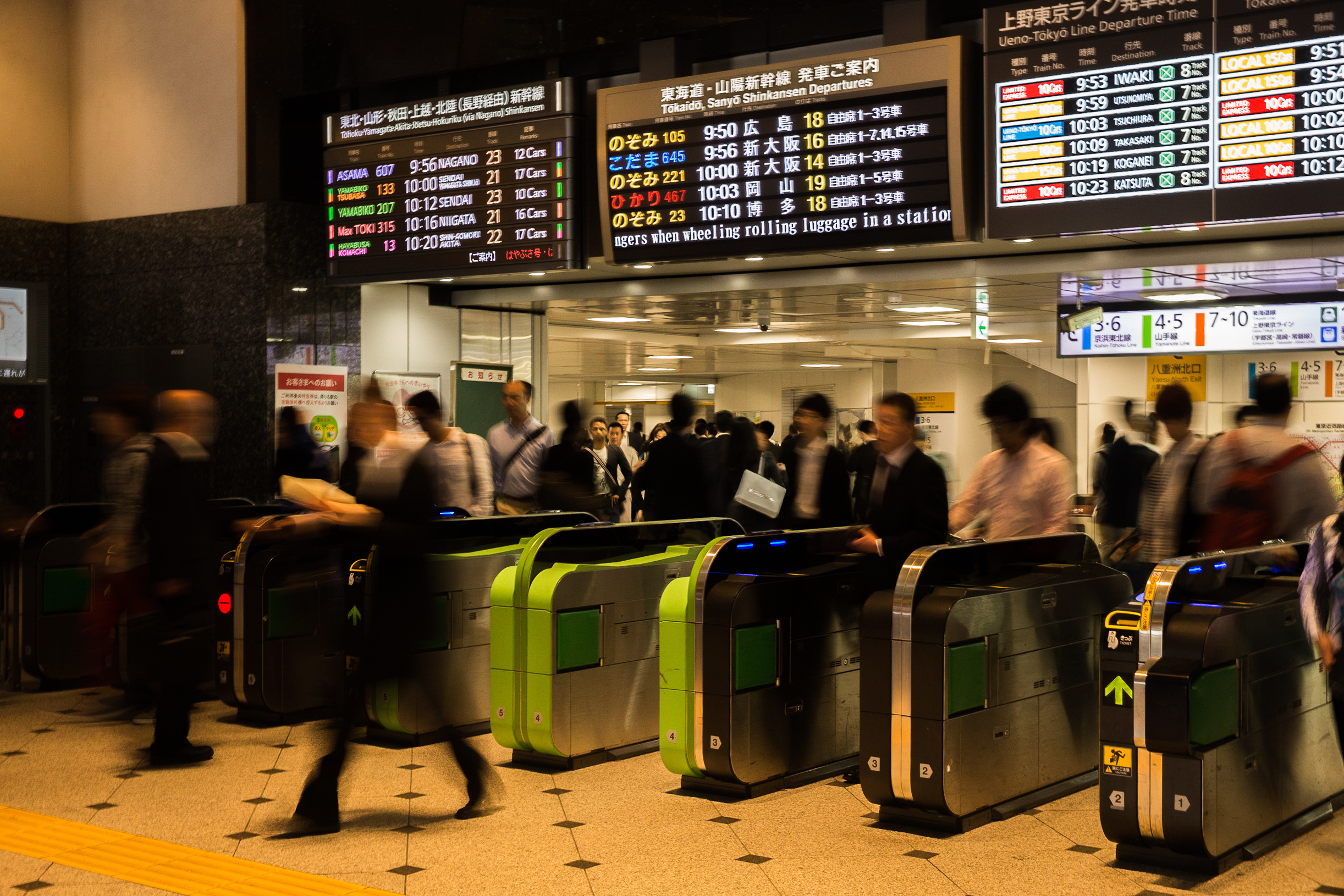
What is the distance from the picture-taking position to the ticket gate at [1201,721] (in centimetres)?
404

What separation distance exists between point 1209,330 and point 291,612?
20.2 ft

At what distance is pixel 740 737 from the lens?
199 inches

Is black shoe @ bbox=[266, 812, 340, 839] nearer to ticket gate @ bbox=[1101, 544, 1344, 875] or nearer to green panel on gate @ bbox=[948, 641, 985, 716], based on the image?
green panel on gate @ bbox=[948, 641, 985, 716]

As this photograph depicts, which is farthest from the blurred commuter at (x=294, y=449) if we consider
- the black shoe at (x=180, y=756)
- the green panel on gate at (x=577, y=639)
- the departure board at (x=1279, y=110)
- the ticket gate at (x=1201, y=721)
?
the departure board at (x=1279, y=110)

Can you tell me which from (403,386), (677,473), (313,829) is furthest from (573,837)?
(403,386)

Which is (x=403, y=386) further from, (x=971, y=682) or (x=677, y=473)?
(x=971, y=682)

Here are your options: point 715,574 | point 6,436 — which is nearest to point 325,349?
point 6,436

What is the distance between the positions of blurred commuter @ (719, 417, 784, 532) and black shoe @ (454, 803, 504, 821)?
235 centimetres

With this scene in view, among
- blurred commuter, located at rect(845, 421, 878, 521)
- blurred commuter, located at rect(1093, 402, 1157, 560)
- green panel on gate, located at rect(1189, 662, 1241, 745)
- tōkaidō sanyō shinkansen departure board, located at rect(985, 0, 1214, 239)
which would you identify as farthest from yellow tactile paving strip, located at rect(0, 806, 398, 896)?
blurred commuter, located at rect(845, 421, 878, 521)

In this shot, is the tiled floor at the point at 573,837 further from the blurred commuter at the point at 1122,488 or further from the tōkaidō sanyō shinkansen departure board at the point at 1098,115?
the tōkaidō sanyō shinkansen departure board at the point at 1098,115

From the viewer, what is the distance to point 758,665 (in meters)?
5.08

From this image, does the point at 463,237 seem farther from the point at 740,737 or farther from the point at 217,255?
the point at 740,737

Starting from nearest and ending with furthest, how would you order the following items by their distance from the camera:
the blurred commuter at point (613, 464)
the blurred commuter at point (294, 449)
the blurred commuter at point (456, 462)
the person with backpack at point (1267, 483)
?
1. the person with backpack at point (1267, 483)
2. the blurred commuter at point (456, 462)
3. the blurred commuter at point (294, 449)
4. the blurred commuter at point (613, 464)

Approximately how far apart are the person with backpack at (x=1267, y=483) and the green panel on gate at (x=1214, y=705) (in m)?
0.98
